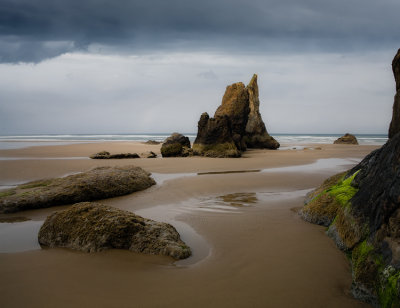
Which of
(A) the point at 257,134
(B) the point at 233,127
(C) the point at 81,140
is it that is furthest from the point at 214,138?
(C) the point at 81,140

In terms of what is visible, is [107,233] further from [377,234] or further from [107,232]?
[377,234]

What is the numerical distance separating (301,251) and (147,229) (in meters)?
2.10

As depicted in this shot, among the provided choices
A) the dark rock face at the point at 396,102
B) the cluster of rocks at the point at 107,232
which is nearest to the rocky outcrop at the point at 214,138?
the dark rock face at the point at 396,102

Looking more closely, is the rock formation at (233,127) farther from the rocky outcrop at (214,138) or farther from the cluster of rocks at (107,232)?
the cluster of rocks at (107,232)

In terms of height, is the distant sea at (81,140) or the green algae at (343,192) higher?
the distant sea at (81,140)

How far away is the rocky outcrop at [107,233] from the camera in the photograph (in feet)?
12.9

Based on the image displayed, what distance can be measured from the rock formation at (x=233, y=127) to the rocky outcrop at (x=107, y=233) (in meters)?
16.1

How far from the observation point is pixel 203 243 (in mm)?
4352

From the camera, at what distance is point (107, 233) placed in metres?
4.06

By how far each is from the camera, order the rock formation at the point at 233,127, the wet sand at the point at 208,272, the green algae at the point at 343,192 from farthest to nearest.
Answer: the rock formation at the point at 233,127 < the green algae at the point at 343,192 < the wet sand at the point at 208,272

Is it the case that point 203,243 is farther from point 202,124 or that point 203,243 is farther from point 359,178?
point 202,124

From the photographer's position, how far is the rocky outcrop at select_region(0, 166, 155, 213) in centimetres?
643

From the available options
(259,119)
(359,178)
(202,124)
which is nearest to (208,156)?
(202,124)

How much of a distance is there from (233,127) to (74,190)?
65.9 ft
